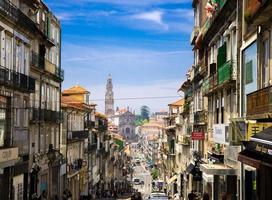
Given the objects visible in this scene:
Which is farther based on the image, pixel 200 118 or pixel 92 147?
pixel 92 147

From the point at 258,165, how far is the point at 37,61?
2500 cm

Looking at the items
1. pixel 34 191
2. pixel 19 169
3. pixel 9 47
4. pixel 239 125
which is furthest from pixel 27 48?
pixel 239 125

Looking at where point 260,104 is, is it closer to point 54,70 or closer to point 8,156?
point 8,156

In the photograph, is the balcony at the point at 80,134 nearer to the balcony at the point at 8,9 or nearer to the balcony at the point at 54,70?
the balcony at the point at 54,70

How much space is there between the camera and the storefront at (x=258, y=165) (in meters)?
15.5

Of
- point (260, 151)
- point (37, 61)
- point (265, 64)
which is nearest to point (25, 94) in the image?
point (37, 61)

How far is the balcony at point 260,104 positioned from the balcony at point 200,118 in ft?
65.6

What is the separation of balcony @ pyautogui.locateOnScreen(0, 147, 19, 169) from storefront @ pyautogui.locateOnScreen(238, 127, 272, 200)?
11183mm

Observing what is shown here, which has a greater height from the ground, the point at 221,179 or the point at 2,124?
the point at 2,124

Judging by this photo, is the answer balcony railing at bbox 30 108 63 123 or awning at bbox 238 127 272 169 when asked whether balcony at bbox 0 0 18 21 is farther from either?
awning at bbox 238 127 272 169

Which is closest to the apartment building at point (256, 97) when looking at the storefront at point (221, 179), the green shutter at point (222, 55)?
the storefront at point (221, 179)

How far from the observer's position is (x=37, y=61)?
127 ft

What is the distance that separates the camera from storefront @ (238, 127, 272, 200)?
15.5 m

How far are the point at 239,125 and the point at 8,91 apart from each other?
515 inches
